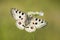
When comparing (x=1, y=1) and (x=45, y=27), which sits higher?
(x=1, y=1)

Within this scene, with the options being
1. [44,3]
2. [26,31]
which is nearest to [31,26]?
[26,31]

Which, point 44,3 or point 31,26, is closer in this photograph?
point 31,26

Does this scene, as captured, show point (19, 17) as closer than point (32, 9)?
Yes

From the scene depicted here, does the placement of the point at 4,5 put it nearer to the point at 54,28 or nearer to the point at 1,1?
the point at 1,1
